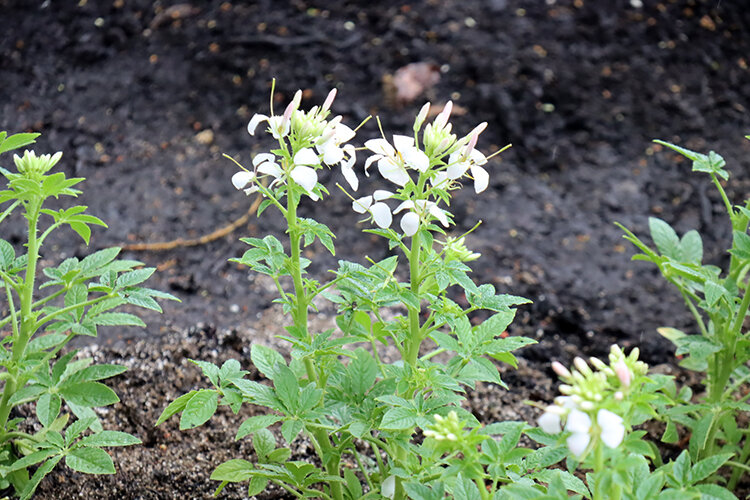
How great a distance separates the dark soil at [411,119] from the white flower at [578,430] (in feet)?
3.84

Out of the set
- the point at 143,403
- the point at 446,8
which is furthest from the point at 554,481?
the point at 446,8

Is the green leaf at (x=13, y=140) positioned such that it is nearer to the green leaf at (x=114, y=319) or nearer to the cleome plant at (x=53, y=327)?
the cleome plant at (x=53, y=327)

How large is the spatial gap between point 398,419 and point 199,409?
1.11 feet

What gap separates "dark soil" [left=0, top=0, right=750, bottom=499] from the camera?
2455mm

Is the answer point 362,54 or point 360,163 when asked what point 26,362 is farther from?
point 362,54

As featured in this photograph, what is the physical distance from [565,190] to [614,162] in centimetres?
28

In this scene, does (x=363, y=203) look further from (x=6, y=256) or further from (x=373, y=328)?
(x=6, y=256)

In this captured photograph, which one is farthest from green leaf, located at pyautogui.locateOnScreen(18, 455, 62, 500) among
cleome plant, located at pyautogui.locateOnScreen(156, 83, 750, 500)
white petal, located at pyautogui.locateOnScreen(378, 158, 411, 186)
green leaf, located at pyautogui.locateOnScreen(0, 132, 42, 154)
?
white petal, located at pyautogui.locateOnScreen(378, 158, 411, 186)

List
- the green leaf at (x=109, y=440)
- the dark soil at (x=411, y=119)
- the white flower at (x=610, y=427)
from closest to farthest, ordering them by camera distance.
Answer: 1. the white flower at (x=610, y=427)
2. the green leaf at (x=109, y=440)
3. the dark soil at (x=411, y=119)

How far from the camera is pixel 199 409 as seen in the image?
1.24 meters

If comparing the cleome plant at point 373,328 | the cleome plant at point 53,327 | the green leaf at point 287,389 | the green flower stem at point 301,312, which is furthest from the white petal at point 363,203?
the cleome plant at point 53,327

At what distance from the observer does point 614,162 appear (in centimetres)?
309

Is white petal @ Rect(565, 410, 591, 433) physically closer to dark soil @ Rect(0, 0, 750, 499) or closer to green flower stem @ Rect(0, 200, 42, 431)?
green flower stem @ Rect(0, 200, 42, 431)

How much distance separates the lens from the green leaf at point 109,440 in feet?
4.48
